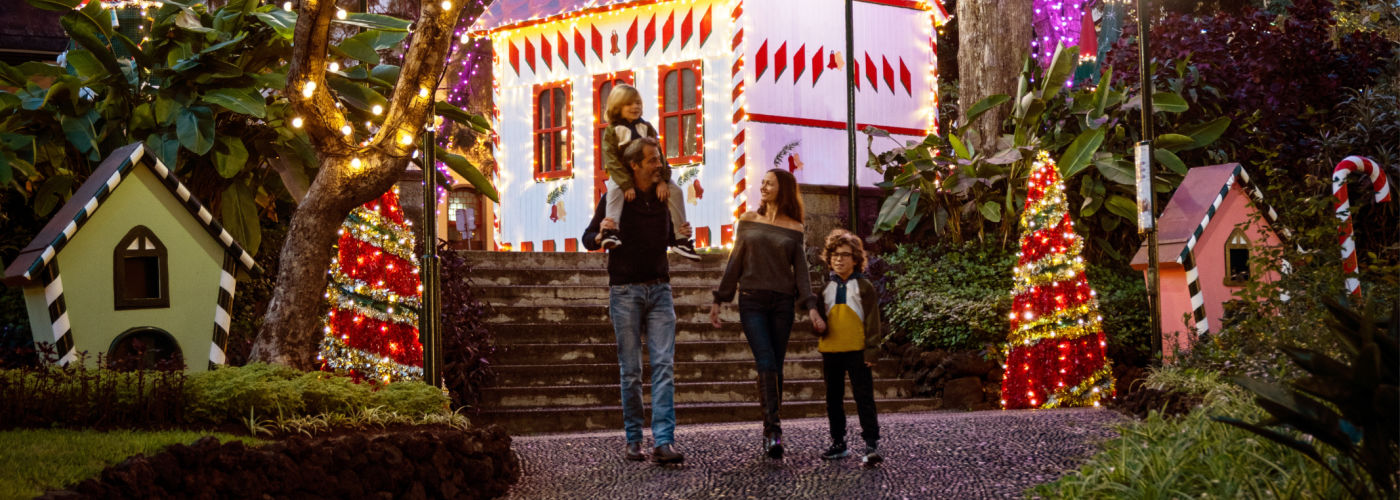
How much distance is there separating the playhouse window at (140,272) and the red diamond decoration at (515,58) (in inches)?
399

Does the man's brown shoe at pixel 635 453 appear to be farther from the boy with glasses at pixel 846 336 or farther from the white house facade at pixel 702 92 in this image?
the white house facade at pixel 702 92

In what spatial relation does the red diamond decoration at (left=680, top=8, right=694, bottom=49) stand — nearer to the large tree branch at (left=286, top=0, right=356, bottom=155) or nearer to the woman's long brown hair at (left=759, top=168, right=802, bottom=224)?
the large tree branch at (left=286, top=0, right=356, bottom=155)

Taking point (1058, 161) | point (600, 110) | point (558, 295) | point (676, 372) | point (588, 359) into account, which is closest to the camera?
point (676, 372)

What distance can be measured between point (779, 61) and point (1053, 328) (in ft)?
21.1

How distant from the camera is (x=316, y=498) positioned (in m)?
5.92

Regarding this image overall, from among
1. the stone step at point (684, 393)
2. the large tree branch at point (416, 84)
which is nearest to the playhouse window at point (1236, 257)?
the stone step at point (684, 393)

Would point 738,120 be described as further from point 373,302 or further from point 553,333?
point 373,302

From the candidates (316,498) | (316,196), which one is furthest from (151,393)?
(316,196)

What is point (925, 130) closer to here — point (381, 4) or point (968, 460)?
point (381, 4)

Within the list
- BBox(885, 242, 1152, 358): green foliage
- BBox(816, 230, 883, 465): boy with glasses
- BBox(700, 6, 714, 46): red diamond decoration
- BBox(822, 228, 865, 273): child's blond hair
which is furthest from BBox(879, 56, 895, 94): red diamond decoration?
BBox(816, 230, 883, 465): boy with glasses

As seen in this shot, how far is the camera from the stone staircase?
1093cm

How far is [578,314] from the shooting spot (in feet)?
42.7

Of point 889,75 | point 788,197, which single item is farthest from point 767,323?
point 889,75

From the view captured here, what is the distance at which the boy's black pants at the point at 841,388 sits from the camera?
24.8ft
